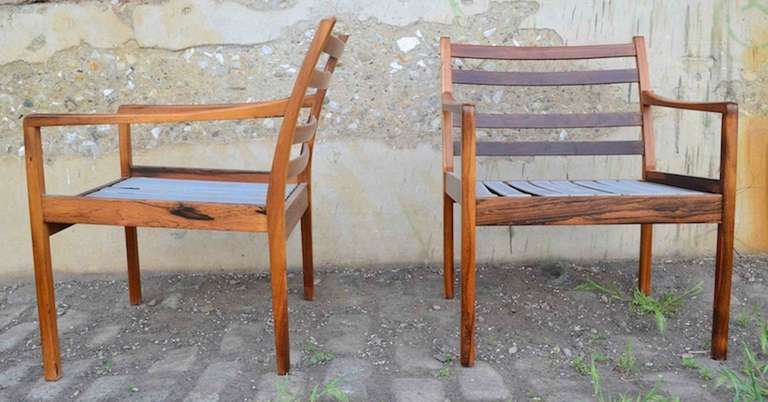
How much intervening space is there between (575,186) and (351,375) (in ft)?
3.22

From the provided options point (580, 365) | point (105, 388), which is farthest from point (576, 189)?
point (105, 388)

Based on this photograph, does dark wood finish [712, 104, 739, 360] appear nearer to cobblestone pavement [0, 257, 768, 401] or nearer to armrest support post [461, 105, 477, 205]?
cobblestone pavement [0, 257, 768, 401]

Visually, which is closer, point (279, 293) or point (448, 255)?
point (279, 293)

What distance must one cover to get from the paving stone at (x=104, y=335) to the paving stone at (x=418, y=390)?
1062 millimetres

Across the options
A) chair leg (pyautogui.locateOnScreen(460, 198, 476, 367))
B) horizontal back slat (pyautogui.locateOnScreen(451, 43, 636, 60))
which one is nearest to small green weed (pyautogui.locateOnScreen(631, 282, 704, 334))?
chair leg (pyautogui.locateOnScreen(460, 198, 476, 367))

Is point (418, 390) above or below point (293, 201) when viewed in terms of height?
below

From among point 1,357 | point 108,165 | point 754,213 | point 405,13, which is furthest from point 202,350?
point 754,213

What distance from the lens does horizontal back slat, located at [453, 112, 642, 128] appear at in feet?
8.52

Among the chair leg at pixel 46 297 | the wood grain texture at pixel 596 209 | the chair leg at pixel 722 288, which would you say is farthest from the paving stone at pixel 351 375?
the chair leg at pixel 722 288

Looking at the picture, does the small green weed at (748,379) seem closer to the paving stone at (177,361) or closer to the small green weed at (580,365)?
the small green weed at (580,365)

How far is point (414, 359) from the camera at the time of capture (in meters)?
2.21

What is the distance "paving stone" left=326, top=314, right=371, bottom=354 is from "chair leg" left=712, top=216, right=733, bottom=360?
43.8 inches

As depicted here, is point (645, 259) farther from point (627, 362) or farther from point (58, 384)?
point (58, 384)

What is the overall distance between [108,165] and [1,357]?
37.1 inches
